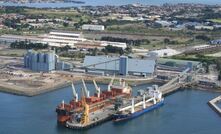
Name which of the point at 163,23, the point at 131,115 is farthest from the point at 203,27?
the point at 131,115

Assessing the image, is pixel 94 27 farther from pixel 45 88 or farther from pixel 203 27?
pixel 45 88

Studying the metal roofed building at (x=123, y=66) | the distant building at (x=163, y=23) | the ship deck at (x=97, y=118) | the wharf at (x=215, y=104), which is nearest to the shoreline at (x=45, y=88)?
the metal roofed building at (x=123, y=66)

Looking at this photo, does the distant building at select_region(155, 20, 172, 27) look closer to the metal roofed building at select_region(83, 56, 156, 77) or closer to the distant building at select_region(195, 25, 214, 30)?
the distant building at select_region(195, 25, 214, 30)

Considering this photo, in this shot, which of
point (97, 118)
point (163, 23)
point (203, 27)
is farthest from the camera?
point (163, 23)

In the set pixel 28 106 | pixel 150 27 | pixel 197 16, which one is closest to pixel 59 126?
pixel 28 106

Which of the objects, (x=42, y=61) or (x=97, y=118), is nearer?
(x=97, y=118)

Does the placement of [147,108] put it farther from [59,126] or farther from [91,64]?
[91,64]
